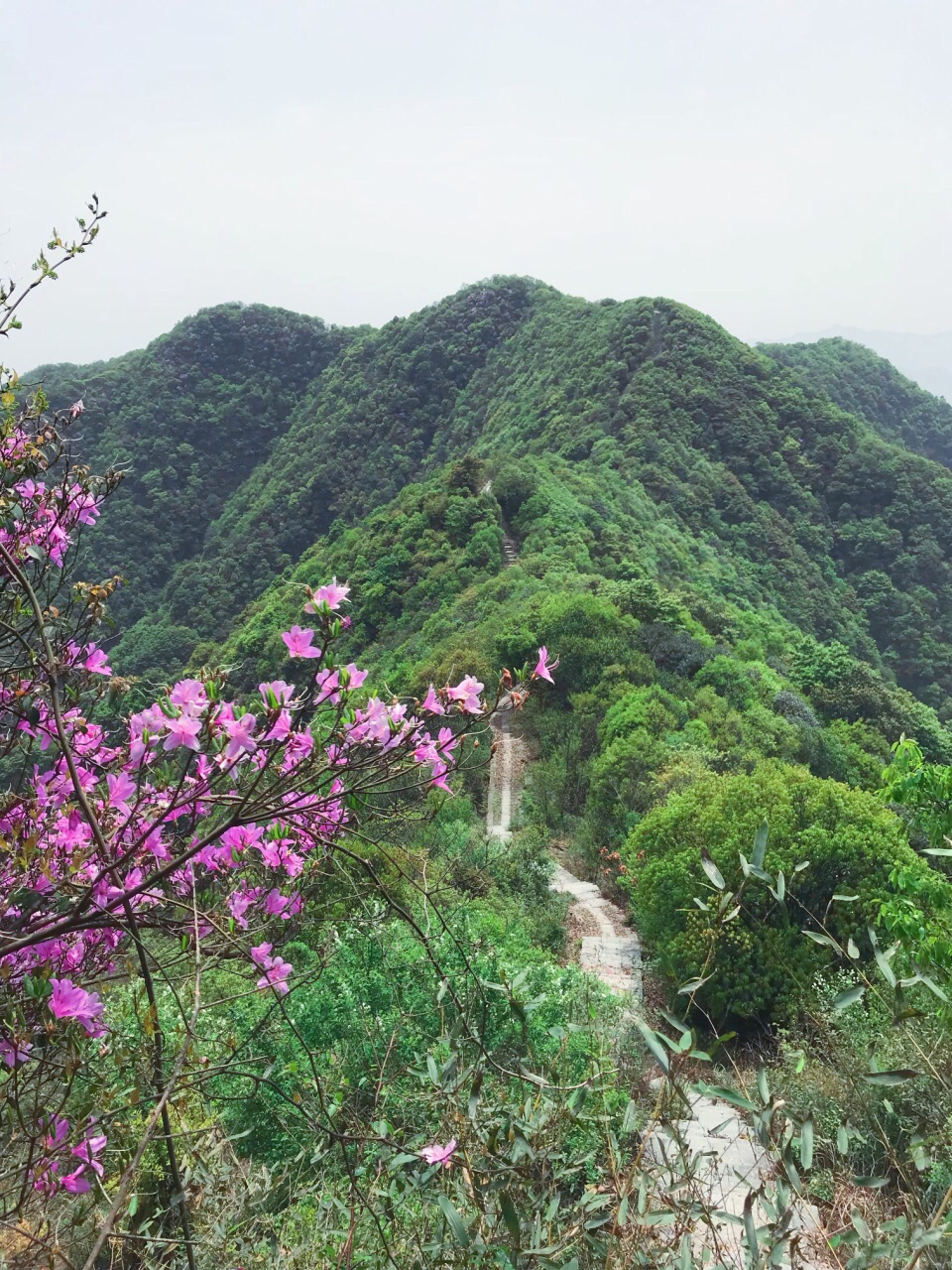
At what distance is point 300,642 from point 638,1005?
8.00 meters

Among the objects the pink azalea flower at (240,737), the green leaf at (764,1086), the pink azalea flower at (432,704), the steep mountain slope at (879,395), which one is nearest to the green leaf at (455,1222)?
the green leaf at (764,1086)

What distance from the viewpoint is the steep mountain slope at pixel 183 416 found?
46.8 meters

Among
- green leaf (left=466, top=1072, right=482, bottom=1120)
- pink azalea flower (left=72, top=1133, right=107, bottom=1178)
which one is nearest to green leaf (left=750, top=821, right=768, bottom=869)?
green leaf (left=466, top=1072, right=482, bottom=1120)

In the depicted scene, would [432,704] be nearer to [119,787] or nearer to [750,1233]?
[119,787]

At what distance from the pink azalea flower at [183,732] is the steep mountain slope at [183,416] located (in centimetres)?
4408

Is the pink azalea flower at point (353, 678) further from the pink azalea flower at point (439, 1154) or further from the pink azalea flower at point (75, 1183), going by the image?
the pink azalea flower at point (75, 1183)

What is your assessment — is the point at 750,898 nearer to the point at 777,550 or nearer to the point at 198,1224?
the point at 198,1224

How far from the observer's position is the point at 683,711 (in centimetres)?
1525

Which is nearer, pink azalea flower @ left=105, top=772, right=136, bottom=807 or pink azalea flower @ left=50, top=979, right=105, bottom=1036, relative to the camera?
pink azalea flower @ left=50, top=979, right=105, bottom=1036

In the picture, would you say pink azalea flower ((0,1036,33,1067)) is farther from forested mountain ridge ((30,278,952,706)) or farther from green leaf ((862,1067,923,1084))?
forested mountain ridge ((30,278,952,706))

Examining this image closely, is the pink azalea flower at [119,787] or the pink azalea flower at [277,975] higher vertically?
the pink azalea flower at [119,787]

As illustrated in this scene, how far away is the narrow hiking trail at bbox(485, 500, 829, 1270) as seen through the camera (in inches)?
101

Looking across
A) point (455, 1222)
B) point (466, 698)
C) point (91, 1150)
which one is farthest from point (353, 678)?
point (91, 1150)

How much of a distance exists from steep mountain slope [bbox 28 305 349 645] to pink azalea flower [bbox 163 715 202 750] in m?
44.1
